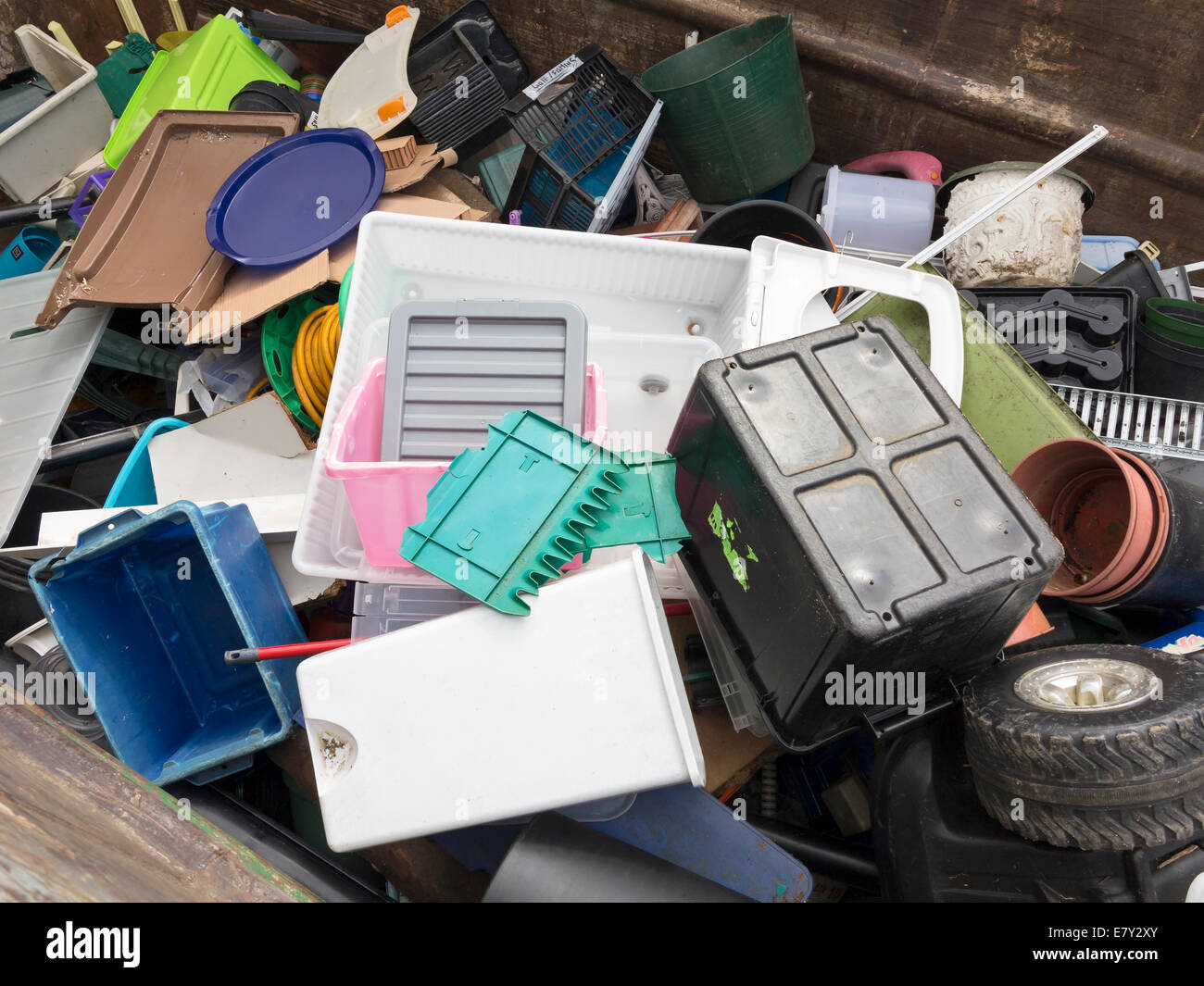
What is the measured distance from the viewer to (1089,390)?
6.47 ft

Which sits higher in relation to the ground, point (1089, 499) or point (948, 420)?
point (948, 420)

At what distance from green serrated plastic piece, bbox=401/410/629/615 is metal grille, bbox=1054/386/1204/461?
129 centimetres

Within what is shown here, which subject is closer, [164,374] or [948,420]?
[948,420]

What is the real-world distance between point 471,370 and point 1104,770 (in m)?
1.33

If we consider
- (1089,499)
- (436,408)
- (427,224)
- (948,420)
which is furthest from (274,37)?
(1089,499)

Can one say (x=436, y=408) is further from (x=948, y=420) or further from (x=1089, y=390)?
(x=1089, y=390)

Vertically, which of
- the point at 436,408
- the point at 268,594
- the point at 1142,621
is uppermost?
the point at 436,408

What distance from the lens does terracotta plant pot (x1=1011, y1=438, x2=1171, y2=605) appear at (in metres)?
1.56

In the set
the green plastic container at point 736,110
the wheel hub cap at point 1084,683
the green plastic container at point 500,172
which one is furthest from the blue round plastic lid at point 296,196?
the wheel hub cap at point 1084,683

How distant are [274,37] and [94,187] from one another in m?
0.94

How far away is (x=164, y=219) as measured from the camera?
2361 mm

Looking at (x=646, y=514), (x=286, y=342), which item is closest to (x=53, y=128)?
(x=286, y=342)

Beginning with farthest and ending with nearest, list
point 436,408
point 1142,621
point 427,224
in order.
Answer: point 427,224 → point 1142,621 → point 436,408

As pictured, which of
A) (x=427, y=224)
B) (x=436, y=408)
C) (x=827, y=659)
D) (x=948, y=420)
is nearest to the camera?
(x=827, y=659)
